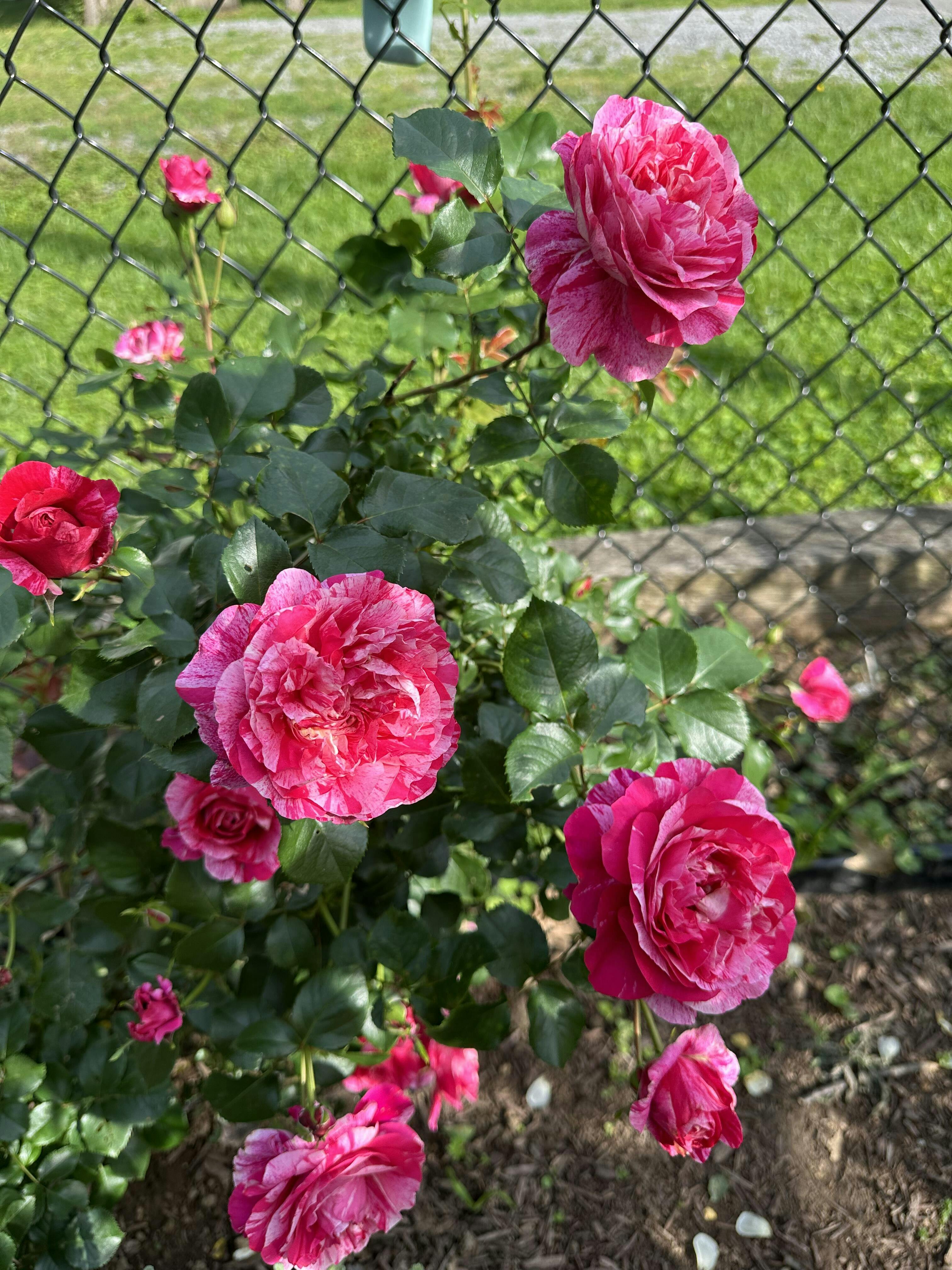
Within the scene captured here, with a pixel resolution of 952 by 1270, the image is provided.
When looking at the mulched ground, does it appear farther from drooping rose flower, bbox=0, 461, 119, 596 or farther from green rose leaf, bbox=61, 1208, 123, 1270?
drooping rose flower, bbox=0, 461, 119, 596

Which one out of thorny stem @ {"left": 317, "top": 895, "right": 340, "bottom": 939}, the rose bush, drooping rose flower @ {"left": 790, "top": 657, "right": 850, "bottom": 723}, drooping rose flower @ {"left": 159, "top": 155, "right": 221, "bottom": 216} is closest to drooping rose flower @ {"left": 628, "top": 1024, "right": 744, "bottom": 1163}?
the rose bush

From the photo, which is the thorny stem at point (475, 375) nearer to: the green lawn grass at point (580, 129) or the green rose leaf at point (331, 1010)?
the green lawn grass at point (580, 129)

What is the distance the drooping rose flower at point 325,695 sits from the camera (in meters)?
0.52

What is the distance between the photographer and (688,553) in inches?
66.5

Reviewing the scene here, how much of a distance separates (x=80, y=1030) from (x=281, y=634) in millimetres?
730

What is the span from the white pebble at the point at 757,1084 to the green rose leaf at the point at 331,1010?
2.41 feet

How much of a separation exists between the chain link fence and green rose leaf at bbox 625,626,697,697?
37 centimetres

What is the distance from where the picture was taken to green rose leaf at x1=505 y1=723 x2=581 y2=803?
2.33ft

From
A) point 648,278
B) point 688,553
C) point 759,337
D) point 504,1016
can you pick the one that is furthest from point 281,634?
point 759,337

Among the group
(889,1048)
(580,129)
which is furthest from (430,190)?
(580,129)

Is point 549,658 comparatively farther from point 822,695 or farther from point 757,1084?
point 757,1084

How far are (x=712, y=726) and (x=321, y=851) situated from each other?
0.39 metres

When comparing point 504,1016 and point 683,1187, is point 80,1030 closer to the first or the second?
point 504,1016

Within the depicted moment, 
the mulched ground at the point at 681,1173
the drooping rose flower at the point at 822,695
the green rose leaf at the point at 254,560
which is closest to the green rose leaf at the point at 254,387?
the green rose leaf at the point at 254,560
